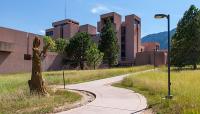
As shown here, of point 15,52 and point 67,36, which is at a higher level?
point 67,36

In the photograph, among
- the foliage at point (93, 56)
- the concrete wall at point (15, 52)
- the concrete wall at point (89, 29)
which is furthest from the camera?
the concrete wall at point (89, 29)

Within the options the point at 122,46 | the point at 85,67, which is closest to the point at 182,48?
the point at 85,67

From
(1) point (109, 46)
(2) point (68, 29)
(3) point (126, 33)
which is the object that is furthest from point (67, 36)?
(1) point (109, 46)

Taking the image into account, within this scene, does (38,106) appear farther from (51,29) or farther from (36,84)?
(51,29)

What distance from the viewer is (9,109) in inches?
558

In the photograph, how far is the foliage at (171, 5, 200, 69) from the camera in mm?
59906

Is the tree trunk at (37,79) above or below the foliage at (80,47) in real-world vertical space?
below

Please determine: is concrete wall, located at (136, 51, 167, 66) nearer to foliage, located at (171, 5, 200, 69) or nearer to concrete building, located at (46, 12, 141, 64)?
concrete building, located at (46, 12, 141, 64)

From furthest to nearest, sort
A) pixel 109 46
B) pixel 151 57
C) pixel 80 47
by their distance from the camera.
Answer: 1. pixel 151 57
2. pixel 109 46
3. pixel 80 47

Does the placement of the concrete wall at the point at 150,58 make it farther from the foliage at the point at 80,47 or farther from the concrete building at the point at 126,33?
the foliage at the point at 80,47

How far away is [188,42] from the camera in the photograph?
60562mm

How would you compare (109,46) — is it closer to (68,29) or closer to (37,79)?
(68,29)

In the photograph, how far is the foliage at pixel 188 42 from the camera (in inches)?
2359

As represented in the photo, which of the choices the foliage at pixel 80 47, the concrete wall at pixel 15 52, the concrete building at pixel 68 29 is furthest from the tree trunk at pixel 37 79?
the concrete building at pixel 68 29
